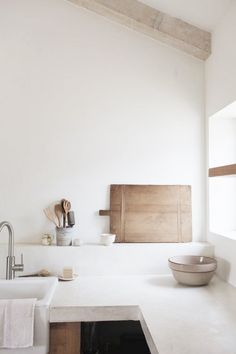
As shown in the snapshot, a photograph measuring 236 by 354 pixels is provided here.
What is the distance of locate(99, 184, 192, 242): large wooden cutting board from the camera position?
2.43 meters

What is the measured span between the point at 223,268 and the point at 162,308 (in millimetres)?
674

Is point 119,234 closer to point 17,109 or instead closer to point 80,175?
point 80,175

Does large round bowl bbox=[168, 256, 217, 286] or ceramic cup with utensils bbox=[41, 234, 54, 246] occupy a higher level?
ceramic cup with utensils bbox=[41, 234, 54, 246]

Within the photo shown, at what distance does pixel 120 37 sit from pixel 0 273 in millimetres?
1840

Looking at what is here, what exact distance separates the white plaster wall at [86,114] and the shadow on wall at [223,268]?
29 centimetres

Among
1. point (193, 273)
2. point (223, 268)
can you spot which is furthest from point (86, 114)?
point (223, 268)

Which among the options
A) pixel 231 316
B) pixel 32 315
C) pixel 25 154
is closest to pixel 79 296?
pixel 32 315

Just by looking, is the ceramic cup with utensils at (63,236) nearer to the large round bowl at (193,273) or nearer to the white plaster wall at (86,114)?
the white plaster wall at (86,114)

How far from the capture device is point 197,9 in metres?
2.25

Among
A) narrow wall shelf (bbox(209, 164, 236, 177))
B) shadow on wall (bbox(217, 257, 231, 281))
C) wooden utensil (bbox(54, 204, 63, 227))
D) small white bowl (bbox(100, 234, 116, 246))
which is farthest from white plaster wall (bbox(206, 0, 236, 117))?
wooden utensil (bbox(54, 204, 63, 227))

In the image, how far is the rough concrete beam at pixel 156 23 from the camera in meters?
2.39

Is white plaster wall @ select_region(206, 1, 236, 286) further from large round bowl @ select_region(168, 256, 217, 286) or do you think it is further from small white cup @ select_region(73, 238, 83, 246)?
small white cup @ select_region(73, 238, 83, 246)

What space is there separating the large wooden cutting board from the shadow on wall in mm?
288

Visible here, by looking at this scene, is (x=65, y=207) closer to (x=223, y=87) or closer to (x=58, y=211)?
(x=58, y=211)
